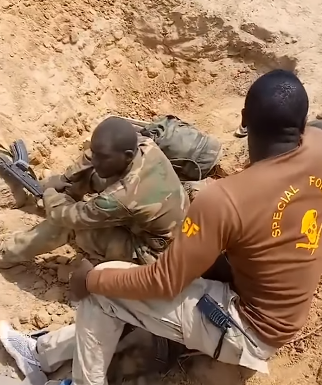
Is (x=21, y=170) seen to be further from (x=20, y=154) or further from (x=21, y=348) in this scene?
(x=21, y=348)

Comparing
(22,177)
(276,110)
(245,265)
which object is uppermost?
(276,110)

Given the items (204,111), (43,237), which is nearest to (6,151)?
(43,237)

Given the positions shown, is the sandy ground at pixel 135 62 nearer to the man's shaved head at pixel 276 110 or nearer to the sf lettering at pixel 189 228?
the sf lettering at pixel 189 228

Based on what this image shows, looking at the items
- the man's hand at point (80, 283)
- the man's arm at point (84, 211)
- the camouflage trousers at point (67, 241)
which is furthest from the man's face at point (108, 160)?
the man's hand at point (80, 283)

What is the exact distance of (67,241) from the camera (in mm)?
3254

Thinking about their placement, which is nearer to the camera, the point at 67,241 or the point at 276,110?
the point at 276,110

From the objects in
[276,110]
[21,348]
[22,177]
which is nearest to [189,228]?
[276,110]

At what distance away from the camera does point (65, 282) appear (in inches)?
132

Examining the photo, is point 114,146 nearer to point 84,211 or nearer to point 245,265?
point 84,211

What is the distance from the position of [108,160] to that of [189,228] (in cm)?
68

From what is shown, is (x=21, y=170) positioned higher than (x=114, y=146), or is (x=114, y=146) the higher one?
(x=114, y=146)

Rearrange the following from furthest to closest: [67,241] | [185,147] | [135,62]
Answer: [135,62] → [185,147] → [67,241]

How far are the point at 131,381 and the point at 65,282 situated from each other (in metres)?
0.68

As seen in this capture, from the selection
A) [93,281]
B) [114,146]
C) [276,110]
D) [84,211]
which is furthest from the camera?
[84,211]
